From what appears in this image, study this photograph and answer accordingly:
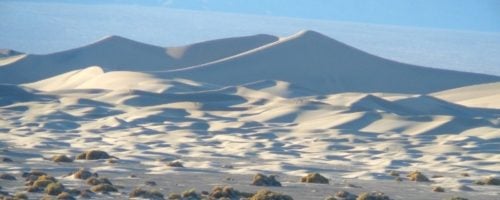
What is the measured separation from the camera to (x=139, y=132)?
153ft

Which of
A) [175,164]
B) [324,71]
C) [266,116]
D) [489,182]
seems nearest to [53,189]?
[175,164]

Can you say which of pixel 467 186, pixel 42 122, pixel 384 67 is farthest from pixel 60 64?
pixel 467 186

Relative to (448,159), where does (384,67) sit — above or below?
above

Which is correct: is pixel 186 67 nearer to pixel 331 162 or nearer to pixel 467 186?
pixel 331 162

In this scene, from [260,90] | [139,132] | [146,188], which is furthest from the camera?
[260,90]

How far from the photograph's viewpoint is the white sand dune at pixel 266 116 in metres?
35.6

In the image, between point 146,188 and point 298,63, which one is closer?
point 146,188

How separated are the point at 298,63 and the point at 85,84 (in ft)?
44.6

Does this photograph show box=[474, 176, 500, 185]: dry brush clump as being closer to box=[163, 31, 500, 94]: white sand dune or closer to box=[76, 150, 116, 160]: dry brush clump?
box=[76, 150, 116, 160]: dry brush clump

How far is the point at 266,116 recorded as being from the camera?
54.0 m

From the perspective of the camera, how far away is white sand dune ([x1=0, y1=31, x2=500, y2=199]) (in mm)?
35625

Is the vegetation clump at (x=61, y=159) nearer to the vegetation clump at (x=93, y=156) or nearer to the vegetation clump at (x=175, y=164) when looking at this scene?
the vegetation clump at (x=93, y=156)

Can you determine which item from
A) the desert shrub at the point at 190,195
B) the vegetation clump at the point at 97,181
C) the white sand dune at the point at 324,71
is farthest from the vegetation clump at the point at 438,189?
the white sand dune at the point at 324,71

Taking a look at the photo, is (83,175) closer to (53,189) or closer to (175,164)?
(53,189)
